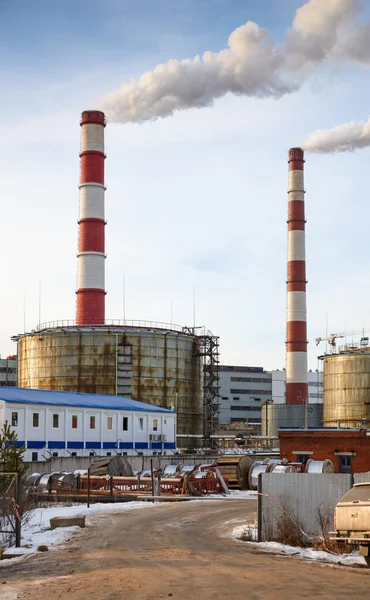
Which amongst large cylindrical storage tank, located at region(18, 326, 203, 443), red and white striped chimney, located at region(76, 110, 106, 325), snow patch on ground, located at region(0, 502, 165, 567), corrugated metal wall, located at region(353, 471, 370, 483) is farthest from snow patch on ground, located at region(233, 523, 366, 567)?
red and white striped chimney, located at region(76, 110, 106, 325)

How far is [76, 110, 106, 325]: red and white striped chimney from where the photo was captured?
3073 inches

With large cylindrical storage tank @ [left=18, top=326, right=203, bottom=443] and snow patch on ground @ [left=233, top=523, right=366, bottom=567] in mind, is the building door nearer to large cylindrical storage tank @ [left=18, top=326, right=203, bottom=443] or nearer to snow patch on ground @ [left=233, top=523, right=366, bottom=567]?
large cylindrical storage tank @ [left=18, top=326, right=203, bottom=443]

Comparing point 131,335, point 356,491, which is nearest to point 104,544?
point 356,491

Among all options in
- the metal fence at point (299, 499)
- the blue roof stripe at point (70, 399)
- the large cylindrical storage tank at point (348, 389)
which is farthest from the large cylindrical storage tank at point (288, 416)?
the metal fence at point (299, 499)

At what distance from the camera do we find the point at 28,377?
78.0 meters

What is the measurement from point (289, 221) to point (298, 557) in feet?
A: 236

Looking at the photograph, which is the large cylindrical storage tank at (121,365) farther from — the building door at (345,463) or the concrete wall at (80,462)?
the building door at (345,463)

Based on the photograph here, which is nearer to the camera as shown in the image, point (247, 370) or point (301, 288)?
point (301, 288)

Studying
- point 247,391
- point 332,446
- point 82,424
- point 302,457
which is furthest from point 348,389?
point 247,391

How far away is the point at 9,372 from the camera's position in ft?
433

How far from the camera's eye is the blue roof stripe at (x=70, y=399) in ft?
182

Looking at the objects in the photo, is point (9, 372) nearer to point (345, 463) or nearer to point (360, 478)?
point (345, 463)

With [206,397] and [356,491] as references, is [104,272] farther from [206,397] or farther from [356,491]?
[356,491]

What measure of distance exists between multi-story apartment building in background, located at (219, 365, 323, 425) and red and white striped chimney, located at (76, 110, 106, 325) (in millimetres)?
74627
